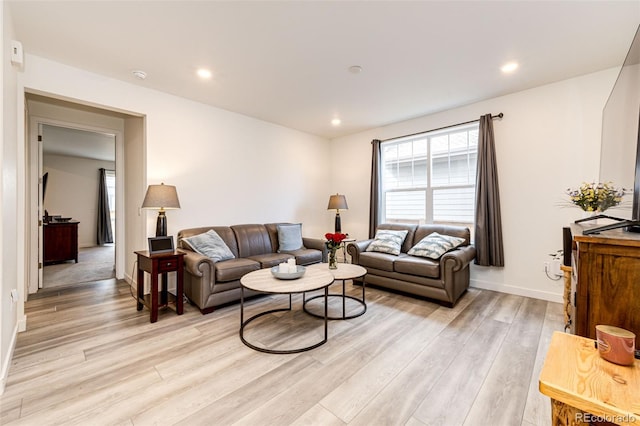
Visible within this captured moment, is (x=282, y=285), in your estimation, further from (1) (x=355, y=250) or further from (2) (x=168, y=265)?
(1) (x=355, y=250)

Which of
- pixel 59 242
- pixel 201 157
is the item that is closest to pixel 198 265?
pixel 201 157

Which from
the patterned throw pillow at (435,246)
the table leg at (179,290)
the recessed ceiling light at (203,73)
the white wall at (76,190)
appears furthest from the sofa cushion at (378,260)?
the white wall at (76,190)

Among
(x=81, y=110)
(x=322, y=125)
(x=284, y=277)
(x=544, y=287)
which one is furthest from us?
(x=322, y=125)

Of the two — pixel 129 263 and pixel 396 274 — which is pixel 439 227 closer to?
pixel 396 274

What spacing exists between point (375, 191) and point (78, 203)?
8.23 metres

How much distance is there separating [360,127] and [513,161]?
2.49 m

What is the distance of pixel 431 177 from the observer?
14.5 ft

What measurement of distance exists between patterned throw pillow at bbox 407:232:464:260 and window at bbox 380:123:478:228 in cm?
68

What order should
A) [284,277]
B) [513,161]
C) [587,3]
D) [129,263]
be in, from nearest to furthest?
[587,3]
[284,277]
[513,161]
[129,263]

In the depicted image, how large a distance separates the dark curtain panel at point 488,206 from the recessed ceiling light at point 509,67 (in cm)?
79

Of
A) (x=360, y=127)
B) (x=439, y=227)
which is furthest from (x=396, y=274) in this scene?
(x=360, y=127)

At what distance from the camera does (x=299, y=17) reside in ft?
6.96

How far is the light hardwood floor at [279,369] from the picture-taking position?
60.9 inches

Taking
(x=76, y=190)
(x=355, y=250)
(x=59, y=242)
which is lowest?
(x=59, y=242)
